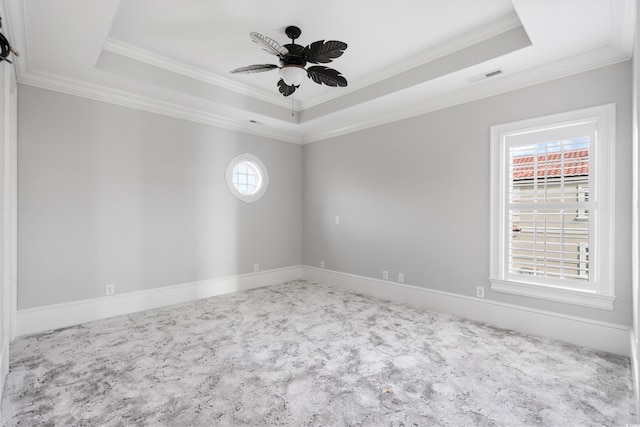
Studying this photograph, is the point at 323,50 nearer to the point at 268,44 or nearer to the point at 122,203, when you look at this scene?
the point at 268,44

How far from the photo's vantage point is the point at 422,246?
403cm

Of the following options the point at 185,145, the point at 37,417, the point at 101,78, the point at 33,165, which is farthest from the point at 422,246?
the point at 33,165

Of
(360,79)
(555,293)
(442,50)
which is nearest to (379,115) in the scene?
(360,79)

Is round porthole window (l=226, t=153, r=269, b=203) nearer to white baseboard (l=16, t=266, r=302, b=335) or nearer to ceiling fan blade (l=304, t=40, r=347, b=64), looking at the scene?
white baseboard (l=16, t=266, r=302, b=335)

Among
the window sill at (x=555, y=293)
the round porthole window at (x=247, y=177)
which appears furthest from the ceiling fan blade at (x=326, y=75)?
the window sill at (x=555, y=293)

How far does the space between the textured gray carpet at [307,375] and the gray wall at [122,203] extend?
2.11 feet

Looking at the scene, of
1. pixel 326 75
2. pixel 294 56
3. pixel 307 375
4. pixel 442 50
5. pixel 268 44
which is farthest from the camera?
pixel 442 50

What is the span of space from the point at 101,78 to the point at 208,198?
186 centimetres

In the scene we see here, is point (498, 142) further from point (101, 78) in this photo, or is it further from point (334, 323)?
point (101, 78)

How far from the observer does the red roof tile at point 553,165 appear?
2869 millimetres

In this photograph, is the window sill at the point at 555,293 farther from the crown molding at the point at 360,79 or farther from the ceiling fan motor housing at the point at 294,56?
the ceiling fan motor housing at the point at 294,56

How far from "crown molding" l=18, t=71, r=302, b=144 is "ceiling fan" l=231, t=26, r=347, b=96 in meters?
1.78

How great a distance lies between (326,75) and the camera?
9.25ft

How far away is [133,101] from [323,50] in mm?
2637
